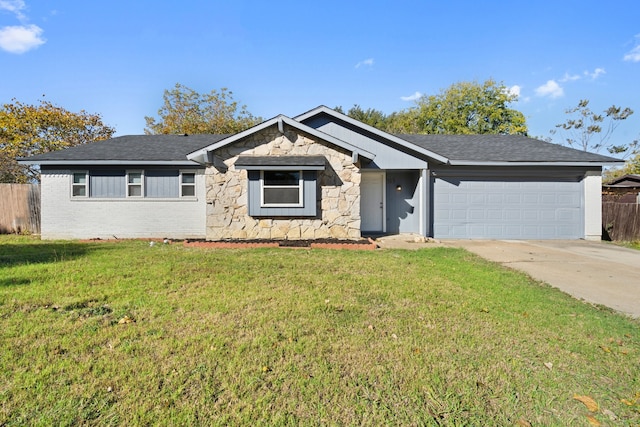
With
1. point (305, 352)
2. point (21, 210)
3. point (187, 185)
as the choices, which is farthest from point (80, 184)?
point (305, 352)

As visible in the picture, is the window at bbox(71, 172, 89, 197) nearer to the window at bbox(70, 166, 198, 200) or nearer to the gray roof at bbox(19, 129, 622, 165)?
the window at bbox(70, 166, 198, 200)

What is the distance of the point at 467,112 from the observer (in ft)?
103

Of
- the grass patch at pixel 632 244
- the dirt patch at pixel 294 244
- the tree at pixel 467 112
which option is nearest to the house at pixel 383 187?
the grass patch at pixel 632 244

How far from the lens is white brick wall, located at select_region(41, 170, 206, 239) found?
452 inches

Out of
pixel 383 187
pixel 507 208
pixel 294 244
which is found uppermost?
pixel 383 187

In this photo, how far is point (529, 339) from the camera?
11.0 feet

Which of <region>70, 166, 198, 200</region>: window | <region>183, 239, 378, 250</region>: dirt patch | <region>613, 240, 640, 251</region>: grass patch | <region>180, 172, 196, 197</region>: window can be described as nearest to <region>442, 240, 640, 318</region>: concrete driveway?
<region>613, 240, 640, 251</region>: grass patch

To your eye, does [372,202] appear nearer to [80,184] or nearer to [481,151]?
[481,151]

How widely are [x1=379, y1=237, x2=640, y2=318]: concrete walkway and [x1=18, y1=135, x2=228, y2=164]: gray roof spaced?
28.9ft

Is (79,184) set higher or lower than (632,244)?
higher

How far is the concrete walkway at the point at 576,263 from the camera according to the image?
5055mm

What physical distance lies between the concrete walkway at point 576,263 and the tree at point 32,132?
23.0 m

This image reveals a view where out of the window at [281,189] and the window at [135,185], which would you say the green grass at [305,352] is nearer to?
the window at [281,189]

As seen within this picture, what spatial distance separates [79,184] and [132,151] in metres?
2.25
